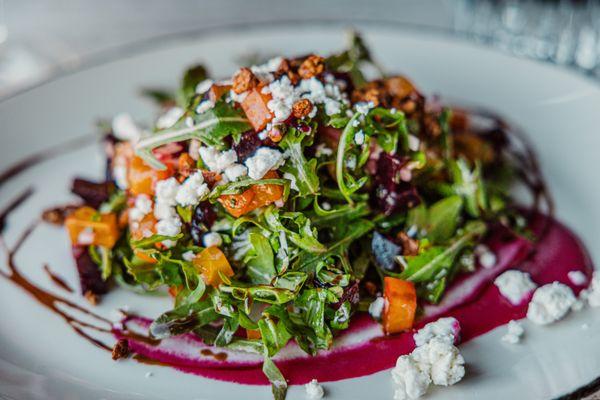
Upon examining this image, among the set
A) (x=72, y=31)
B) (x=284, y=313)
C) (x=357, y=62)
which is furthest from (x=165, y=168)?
(x=72, y=31)

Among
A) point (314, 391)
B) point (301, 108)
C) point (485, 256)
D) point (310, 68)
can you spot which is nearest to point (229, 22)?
point (310, 68)

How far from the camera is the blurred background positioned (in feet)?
13.5

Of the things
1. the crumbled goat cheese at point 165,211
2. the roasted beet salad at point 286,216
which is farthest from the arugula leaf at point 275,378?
the crumbled goat cheese at point 165,211

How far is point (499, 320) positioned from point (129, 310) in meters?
1.34

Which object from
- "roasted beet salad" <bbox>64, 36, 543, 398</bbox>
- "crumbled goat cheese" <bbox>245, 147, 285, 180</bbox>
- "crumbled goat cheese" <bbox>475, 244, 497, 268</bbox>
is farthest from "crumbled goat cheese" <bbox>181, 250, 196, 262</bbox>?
"crumbled goat cheese" <bbox>475, 244, 497, 268</bbox>

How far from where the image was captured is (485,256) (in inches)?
103

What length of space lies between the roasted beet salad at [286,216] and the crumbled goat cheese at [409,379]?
0.25 m

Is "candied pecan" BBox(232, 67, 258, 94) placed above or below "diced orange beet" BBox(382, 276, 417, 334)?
above

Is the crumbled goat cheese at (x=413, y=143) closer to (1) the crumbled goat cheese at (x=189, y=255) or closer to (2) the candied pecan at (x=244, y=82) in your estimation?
(2) the candied pecan at (x=244, y=82)

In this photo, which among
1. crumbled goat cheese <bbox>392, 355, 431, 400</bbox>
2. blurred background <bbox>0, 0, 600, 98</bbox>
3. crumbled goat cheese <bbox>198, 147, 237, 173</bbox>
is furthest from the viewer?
blurred background <bbox>0, 0, 600, 98</bbox>

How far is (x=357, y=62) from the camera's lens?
294cm

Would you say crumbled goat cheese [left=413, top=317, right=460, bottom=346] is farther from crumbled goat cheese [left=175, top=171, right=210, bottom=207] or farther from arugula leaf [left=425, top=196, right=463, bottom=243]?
crumbled goat cheese [left=175, top=171, right=210, bottom=207]

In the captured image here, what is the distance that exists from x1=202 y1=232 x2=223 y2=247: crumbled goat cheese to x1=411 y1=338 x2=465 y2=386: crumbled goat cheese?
79cm

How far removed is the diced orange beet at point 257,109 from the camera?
2324 millimetres
